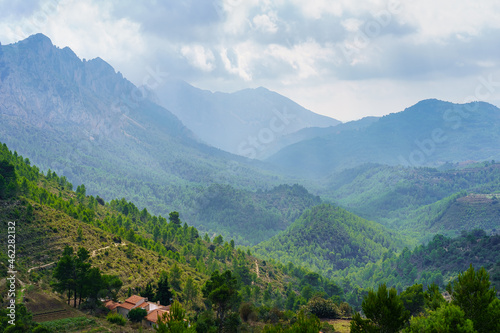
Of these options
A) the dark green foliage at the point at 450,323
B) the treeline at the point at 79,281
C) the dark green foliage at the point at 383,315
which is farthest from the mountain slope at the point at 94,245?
the dark green foliage at the point at 450,323

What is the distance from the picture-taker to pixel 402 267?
434 ft

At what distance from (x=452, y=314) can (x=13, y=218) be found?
61.0 m

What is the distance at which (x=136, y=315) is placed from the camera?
1770 inches

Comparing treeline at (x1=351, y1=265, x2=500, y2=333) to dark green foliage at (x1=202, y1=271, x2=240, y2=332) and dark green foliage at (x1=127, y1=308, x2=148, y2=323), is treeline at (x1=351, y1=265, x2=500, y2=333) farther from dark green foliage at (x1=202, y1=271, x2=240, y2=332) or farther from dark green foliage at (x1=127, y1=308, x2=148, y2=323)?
dark green foliage at (x1=127, y1=308, x2=148, y2=323)

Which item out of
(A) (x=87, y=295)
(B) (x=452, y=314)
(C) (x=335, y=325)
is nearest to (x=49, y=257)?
(A) (x=87, y=295)

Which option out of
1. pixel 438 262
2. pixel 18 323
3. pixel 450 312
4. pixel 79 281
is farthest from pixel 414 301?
pixel 438 262

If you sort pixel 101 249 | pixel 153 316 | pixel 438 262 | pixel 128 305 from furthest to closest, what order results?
pixel 438 262
pixel 101 249
pixel 128 305
pixel 153 316

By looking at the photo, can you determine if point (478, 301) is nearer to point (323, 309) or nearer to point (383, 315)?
point (383, 315)

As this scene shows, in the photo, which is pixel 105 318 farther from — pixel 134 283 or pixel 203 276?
pixel 203 276

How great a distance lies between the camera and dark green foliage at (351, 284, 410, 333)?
29.6 meters

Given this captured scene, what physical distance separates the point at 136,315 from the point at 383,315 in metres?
28.9

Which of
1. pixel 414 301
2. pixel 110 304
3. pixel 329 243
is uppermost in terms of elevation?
pixel 329 243

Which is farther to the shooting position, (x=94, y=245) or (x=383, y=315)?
(x=94, y=245)

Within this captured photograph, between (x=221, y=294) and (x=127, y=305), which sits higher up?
(x=221, y=294)
